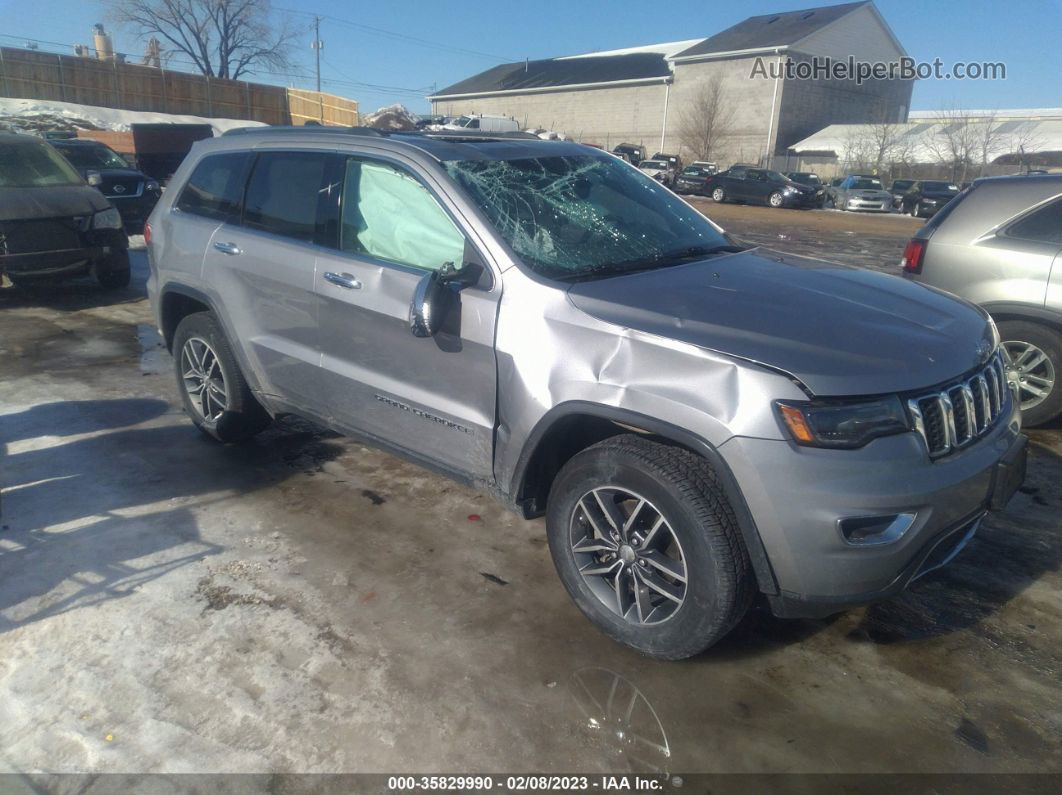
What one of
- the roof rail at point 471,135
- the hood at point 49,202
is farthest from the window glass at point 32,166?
the roof rail at point 471,135

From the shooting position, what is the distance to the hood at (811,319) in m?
2.59

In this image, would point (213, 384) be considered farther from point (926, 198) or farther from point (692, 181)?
point (692, 181)

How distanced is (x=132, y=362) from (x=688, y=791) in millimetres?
5940

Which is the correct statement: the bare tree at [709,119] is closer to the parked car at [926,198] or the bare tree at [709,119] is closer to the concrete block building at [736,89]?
the concrete block building at [736,89]

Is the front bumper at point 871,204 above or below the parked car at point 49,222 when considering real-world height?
above

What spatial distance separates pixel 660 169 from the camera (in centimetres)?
3828

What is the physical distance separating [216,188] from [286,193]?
0.73 meters

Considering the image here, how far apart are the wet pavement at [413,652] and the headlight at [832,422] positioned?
0.99 metres

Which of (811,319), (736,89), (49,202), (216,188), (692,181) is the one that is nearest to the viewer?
(811,319)

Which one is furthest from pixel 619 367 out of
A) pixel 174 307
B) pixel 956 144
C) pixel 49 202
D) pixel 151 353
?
pixel 956 144

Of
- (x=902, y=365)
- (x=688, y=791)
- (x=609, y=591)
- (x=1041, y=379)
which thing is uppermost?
(x=902, y=365)

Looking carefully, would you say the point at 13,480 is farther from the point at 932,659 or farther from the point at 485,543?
the point at 932,659

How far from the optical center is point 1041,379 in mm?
5227

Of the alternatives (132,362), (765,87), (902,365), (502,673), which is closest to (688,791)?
(502,673)
